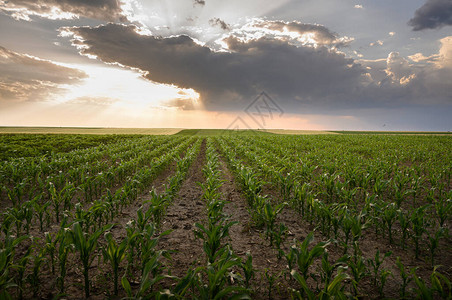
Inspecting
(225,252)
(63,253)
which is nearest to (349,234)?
(225,252)

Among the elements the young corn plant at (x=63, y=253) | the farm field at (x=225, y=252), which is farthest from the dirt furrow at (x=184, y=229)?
the young corn plant at (x=63, y=253)

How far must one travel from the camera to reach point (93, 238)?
313 cm

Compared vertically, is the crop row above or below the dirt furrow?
above

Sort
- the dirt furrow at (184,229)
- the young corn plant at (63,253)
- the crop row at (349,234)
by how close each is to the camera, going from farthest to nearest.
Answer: the dirt furrow at (184,229) < the young corn plant at (63,253) < the crop row at (349,234)

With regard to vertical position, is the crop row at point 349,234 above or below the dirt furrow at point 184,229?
above

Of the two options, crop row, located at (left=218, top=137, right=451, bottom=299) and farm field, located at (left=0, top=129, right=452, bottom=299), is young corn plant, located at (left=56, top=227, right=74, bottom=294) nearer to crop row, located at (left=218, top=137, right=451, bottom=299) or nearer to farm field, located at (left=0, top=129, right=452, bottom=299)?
farm field, located at (left=0, top=129, right=452, bottom=299)

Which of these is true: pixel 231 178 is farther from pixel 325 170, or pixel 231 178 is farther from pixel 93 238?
pixel 93 238

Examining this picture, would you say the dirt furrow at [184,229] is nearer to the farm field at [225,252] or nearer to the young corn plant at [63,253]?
the farm field at [225,252]

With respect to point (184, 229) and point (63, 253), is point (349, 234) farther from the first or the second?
point (63, 253)

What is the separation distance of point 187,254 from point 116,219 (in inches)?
116

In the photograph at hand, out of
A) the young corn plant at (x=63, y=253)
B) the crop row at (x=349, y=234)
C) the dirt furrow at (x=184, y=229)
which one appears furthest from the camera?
the dirt furrow at (x=184, y=229)

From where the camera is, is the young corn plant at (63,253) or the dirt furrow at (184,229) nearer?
the young corn plant at (63,253)

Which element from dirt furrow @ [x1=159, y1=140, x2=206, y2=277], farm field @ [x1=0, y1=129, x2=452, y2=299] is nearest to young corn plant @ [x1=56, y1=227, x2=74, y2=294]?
farm field @ [x1=0, y1=129, x2=452, y2=299]

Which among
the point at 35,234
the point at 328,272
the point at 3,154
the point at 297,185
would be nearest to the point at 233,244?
the point at 328,272
